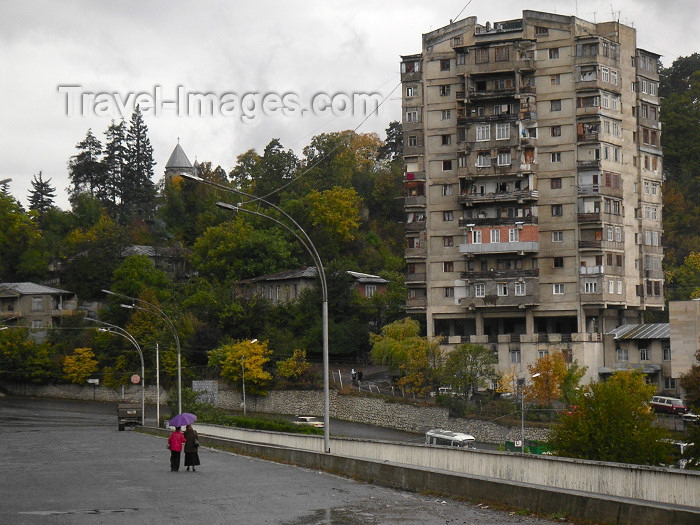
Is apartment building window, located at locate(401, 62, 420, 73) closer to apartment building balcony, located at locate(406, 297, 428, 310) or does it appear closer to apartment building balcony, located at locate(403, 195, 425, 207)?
apartment building balcony, located at locate(403, 195, 425, 207)

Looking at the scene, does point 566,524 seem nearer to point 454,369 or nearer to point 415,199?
point 454,369

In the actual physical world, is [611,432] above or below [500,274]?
below

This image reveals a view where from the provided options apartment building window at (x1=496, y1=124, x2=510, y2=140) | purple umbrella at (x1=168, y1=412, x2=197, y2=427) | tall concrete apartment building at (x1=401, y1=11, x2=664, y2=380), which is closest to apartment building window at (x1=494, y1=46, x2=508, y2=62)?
tall concrete apartment building at (x1=401, y1=11, x2=664, y2=380)

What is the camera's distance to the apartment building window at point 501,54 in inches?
3477

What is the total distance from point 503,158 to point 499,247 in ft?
22.6

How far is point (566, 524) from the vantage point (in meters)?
16.6

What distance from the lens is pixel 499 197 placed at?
8862 centimetres

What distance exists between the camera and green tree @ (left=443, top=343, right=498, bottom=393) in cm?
8106

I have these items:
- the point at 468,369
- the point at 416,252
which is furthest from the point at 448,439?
the point at 416,252

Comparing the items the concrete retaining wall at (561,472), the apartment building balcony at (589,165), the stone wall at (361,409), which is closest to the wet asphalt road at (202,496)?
the concrete retaining wall at (561,472)

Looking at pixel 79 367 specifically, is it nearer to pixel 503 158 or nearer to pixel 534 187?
pixel 503 158

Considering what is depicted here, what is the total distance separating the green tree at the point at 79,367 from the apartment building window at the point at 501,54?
4477cm

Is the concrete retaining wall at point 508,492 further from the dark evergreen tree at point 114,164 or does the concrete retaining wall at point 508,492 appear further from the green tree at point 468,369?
the dark evergreen tree at point 114,164

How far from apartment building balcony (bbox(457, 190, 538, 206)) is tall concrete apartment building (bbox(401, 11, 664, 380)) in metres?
0.11
